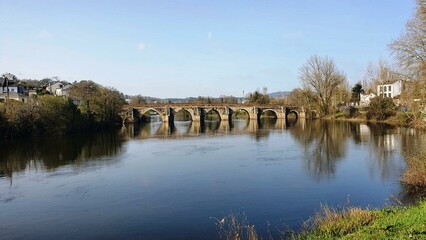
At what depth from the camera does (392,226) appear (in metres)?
9.49

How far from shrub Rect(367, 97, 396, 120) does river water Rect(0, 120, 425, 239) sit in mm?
26733

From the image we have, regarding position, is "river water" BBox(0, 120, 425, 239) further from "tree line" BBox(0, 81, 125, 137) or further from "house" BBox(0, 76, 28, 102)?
"house" BBox(0, 76, 28, 102)

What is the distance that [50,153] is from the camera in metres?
32.6

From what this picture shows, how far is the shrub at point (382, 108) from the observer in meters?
59.1

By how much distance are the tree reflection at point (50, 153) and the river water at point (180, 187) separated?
0.09 meters

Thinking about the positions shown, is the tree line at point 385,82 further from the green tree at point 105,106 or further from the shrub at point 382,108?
the green tree at point 105,106

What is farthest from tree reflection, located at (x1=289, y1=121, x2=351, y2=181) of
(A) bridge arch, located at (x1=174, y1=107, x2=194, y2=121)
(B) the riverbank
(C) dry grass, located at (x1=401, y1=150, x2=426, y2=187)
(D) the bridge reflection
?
(A) bridge arch, located at (x1=174, y1=107, x2=194, y2=121)

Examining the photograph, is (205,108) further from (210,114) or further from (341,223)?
(341,223)

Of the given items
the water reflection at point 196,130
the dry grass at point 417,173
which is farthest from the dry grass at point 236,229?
the water reflection at point 196,130

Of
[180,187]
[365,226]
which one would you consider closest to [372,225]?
[365,226]

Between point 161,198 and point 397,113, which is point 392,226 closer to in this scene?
point 161,198

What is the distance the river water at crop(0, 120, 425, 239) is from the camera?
45.2 feet

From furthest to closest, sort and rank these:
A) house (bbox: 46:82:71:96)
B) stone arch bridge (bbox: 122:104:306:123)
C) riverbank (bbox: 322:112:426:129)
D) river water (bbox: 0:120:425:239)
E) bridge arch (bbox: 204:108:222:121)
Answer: house (bbox: 46:82:71:96), bridge arch (bbox: 204:108:222:121), stone arch bridge (bbox: 122:104:306:123), riverbank (bbox: 322:112:426:129), river water (bbox: 0:120:425:239)

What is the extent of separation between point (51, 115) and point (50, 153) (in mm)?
14752
